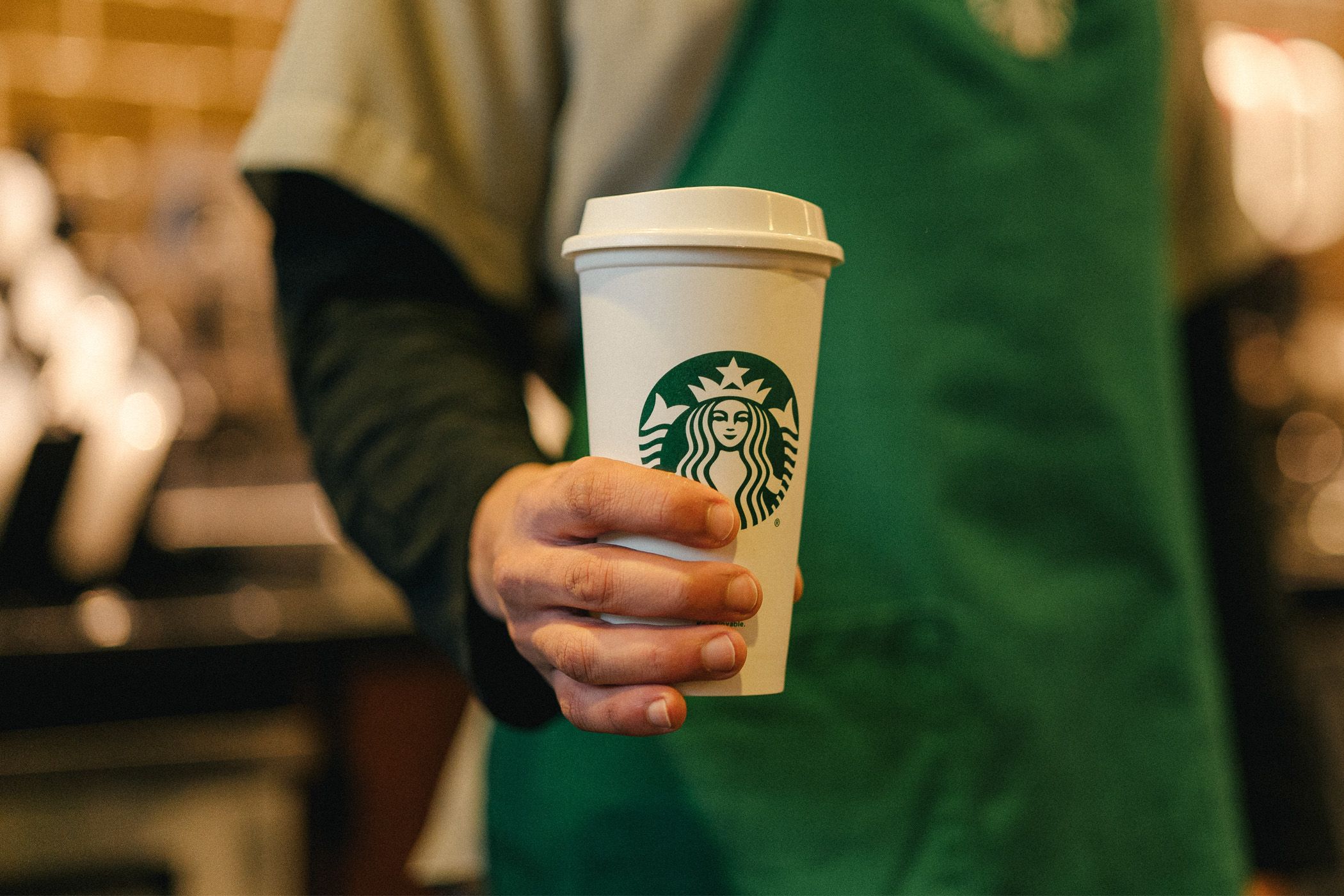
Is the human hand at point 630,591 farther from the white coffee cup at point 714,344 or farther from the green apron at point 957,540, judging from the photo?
the green apron at point 957,540

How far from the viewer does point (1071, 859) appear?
0.54 metres

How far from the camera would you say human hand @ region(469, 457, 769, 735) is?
273mm

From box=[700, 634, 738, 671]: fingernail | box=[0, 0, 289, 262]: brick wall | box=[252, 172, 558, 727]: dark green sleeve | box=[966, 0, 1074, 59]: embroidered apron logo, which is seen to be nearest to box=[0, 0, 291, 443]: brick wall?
box=[0, 0, 289, 262]: brick wall

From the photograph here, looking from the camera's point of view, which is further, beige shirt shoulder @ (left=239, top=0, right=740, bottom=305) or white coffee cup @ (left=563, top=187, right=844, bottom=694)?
beige shirt shoulder @ (left=239, top=0, right=740, bottom=305)

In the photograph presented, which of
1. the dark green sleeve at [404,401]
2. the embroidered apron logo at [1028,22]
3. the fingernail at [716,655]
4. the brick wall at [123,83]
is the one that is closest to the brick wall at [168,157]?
the brick wall at [123,83]

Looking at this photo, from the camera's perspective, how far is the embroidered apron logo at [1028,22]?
20.1 inches

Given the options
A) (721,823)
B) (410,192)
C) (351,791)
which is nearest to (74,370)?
(351,791)

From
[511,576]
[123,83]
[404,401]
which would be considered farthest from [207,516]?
[511,576]

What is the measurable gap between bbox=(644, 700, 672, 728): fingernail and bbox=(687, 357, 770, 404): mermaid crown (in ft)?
0.27

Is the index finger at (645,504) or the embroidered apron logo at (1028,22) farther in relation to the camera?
the embroidered apron logo at (1028,22)

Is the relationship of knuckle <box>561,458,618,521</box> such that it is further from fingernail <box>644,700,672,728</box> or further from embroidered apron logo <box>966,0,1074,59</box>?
embroidered apron logo <box>966,0,1074,59</box>

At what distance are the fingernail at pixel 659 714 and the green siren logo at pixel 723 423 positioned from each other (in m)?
0.06

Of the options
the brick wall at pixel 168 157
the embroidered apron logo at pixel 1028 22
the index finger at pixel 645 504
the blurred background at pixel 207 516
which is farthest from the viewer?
the brick wall at pixel 168 157

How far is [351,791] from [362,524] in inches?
26.0
